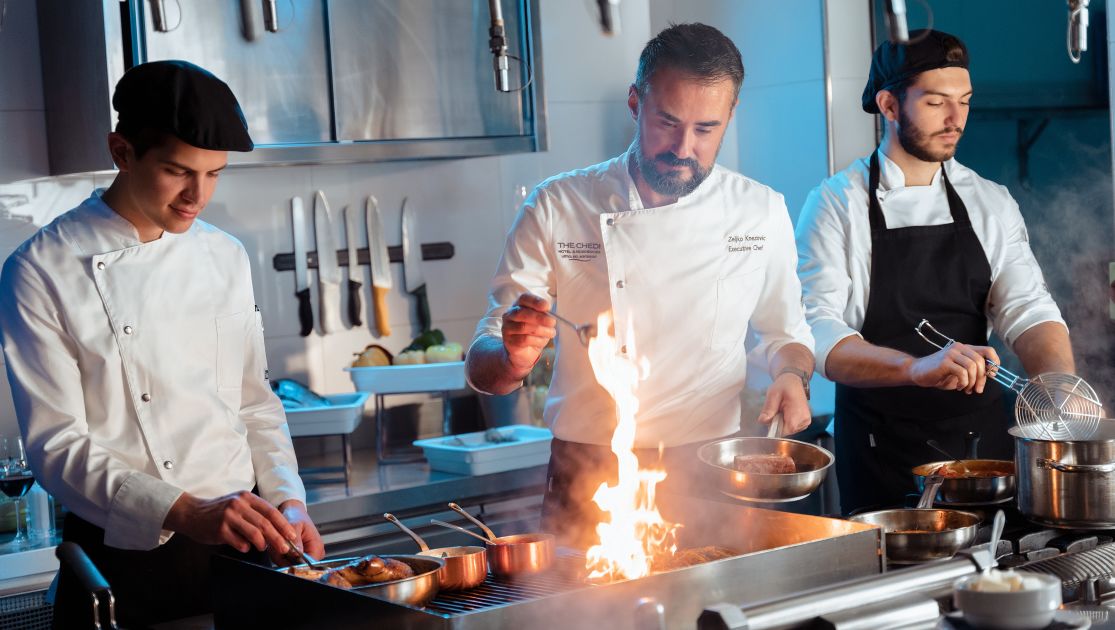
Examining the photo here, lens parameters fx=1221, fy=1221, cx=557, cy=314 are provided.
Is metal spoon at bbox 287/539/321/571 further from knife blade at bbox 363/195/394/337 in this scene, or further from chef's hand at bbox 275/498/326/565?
knife blade at bbox 363/195/394/337

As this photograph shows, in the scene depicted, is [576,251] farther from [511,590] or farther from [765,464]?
[511,590]

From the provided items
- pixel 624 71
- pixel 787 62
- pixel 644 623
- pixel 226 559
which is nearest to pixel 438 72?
pixel 624 71

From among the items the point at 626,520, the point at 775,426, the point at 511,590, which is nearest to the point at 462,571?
the point at 511,590

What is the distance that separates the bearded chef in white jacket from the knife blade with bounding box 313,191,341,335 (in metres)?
1.41

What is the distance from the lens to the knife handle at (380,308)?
3904mm

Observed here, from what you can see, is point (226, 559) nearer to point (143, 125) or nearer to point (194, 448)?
point (194, 448)

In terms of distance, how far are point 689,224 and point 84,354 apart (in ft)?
3.91

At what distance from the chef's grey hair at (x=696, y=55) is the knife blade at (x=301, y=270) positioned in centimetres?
167

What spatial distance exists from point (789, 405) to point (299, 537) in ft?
3.07

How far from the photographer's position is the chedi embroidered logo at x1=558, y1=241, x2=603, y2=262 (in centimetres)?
251

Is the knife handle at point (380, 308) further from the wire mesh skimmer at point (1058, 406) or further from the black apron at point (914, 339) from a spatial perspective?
the wire mesh skimmer at point (1058, 406)

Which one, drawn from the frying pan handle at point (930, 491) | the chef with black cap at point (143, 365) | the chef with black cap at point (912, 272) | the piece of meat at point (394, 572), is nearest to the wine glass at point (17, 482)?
the chef with black cap at point (143, 365)

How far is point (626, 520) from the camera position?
1.82m

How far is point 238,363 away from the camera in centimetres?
229
